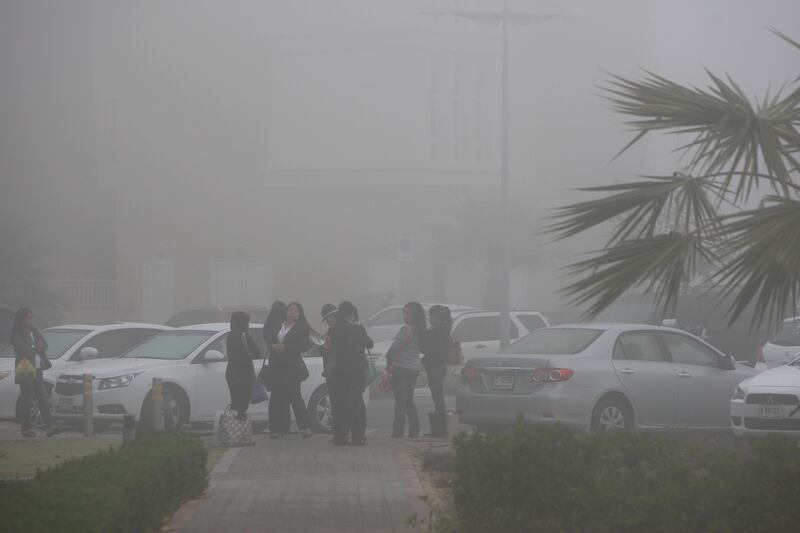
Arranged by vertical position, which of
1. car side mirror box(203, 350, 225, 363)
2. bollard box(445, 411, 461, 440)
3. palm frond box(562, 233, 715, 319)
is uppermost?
palm frond box(562, 233, 715, 319)

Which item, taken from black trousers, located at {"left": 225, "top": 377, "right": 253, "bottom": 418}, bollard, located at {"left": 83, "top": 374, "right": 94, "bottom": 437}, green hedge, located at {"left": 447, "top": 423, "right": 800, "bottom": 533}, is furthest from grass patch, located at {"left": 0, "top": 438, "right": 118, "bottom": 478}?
green hedge, located at {"left": 447, "top": 423, "right": 800, "bottom": 533}

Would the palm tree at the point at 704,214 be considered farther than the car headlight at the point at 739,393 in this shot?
No

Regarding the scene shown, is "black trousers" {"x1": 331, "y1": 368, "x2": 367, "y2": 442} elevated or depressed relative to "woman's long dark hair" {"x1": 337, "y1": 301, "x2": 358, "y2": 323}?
depressed

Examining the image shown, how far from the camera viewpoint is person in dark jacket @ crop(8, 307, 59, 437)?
17.5 m

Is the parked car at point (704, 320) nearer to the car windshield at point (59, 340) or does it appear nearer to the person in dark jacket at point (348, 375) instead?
the person in dark jacket at point (348, 375)

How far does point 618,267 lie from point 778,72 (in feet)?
173

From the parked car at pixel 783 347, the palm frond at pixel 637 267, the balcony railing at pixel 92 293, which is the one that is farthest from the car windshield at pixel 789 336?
the balcony railing at pixel 92 293

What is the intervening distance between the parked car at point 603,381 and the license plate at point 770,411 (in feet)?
3.81

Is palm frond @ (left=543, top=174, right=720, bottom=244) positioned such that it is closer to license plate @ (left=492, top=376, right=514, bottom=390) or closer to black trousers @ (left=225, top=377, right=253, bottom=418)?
license plate @ (left=492, top=376, right=514, bottom=390)

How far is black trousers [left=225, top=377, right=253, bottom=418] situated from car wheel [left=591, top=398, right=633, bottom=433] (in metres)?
4.02

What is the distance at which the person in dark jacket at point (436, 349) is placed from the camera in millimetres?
17656

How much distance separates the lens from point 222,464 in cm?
1377

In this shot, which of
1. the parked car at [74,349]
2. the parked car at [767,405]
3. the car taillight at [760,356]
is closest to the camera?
the parked car at [767,405]

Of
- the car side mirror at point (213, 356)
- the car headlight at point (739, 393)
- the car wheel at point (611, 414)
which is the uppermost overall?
the car side mirror at point (213, 356)
